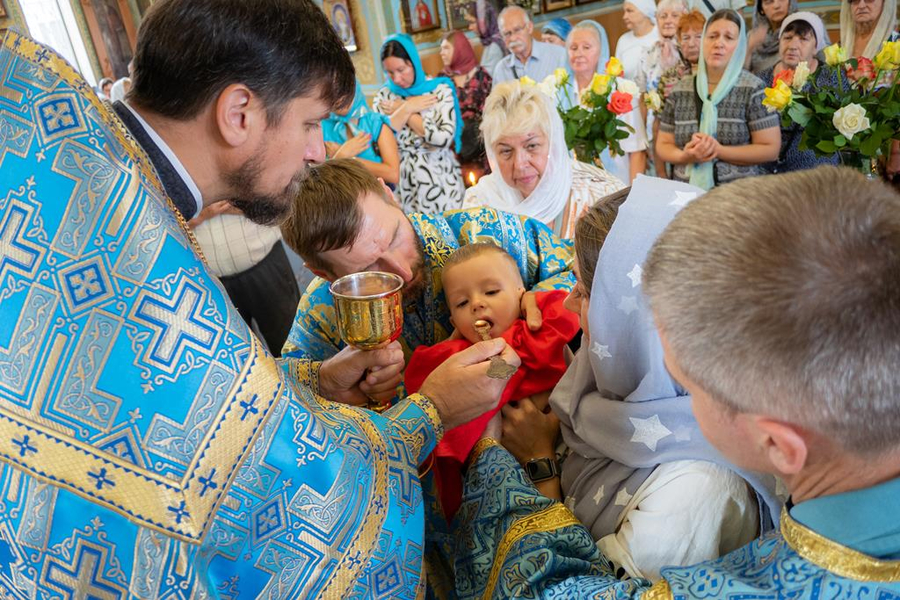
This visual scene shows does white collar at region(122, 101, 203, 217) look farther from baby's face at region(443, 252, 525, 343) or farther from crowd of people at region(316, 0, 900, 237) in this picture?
crowd of people at region(316, 0, 900, 237)

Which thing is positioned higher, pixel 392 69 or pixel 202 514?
pixel 392 69

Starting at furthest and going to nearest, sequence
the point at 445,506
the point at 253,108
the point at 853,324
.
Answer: the point at 445,506 → the point at 253,108 → the point at 853,324

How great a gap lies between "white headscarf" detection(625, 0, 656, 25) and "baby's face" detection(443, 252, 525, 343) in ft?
16.5

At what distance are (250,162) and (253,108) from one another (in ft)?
0.38

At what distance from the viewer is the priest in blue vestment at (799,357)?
2.53 ft

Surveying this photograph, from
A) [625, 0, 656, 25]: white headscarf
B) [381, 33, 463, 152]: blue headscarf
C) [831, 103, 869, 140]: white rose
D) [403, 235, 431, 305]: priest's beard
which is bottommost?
[403, 235, 431, 305]: priest's beard

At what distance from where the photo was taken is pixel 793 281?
2.54 ft

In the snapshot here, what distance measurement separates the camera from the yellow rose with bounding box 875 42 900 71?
2986 millimetres

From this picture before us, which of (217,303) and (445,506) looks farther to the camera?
(445,506)

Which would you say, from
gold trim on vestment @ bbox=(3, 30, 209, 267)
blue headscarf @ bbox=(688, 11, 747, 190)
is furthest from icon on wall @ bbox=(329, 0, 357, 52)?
gold trim on vestment @ bbox=(3, 30, 209, 267)

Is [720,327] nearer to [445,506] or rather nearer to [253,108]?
[253,108]

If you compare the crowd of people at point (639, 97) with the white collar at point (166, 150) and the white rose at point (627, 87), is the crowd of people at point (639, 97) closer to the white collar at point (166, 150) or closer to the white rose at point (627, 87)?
the white rose at point (627, 87)

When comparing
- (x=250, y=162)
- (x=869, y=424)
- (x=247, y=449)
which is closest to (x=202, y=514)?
(x=247, y=449)

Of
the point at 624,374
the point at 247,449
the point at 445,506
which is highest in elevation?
the point at 247,449
